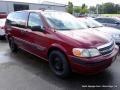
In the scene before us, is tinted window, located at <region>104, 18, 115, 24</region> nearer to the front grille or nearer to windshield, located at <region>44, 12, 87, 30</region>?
windshield, located at <region>44, 12, 87, 30</region>

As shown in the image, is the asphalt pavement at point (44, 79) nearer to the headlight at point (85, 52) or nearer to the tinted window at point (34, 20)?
the headlight at point (85, 52)

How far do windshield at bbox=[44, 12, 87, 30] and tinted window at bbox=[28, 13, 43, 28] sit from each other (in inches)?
9.4

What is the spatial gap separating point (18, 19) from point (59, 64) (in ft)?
8.82

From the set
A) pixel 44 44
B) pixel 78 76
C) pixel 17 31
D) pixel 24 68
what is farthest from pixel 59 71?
pixel 17 31

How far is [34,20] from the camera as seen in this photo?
5.61 metres

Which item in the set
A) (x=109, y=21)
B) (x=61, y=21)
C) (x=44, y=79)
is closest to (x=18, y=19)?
(x=61, y=21)

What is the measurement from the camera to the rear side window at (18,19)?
20.0 ft

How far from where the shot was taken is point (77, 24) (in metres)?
5.58

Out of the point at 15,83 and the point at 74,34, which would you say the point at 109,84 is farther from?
the point at 15,83

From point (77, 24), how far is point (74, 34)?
1.00 m

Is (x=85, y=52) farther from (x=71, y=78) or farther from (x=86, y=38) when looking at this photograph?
(x=71, y=78)

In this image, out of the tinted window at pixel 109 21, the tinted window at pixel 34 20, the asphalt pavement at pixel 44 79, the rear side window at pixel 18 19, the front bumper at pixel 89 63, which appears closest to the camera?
the front bumper at pixel 89 63

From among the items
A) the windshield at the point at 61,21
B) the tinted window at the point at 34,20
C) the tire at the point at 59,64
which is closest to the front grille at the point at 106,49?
the tire at the point at 59,64

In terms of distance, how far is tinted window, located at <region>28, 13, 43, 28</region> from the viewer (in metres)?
5.36
